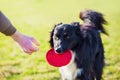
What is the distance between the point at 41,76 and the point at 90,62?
107cm

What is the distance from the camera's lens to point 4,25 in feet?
8.13

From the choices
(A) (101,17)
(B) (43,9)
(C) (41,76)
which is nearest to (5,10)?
(B) (43,9)

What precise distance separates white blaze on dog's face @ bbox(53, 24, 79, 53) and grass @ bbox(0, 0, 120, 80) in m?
1.16

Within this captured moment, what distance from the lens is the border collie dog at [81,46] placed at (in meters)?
4.15

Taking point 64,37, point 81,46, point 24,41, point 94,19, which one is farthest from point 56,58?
point 24,41

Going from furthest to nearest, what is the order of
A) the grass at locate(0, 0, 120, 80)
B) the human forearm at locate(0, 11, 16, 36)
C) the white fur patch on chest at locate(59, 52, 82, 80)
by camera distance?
the grass at locate(0, 0, 120, 80) < the white fur patch on chest at locate(59, 52, 82, 80) < the human forearm at locate(0, 11, 16, 36)

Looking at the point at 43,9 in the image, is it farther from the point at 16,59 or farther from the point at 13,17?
the point at 16,59

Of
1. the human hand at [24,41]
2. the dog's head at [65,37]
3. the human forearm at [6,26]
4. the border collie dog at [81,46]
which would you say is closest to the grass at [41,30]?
the border collie dog at [81,46]

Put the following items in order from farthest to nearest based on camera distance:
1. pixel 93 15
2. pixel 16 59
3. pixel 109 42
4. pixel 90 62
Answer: pixel 109 42 → pixel 16 59 → pixel 93 15 → pixel 90 62

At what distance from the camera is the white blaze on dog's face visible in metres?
4.07

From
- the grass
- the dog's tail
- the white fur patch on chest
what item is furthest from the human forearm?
the grass

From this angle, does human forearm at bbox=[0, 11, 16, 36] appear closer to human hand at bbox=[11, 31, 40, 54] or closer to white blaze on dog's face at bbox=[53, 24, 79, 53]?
human hand at bbox=[11, 31, 40, 54]

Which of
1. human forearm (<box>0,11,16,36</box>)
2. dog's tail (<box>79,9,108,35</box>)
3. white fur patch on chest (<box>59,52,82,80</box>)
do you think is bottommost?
white fur patch on chest (<box>59,52,82,80</box>)

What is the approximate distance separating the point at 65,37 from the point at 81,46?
27 centimetres
